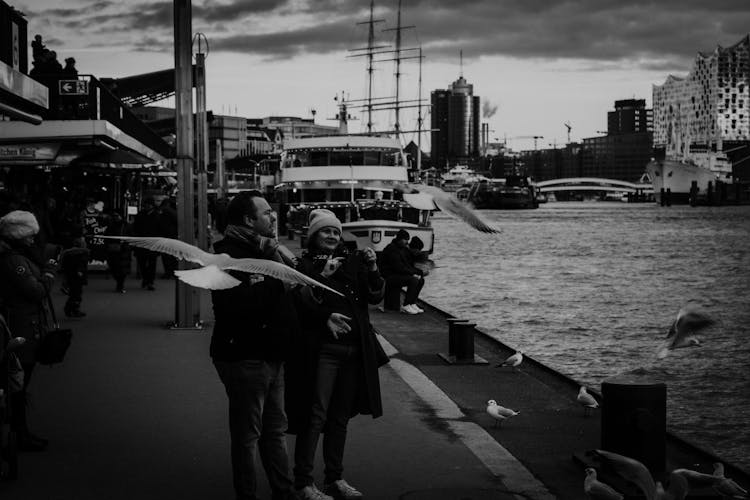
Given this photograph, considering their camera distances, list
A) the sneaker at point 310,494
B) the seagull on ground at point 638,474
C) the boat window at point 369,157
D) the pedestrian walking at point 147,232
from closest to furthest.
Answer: the seagull on ground at point 638,474
the sneaker at point 310,494
the pedestrian walking at point 147,232
the boat window at point 369,157

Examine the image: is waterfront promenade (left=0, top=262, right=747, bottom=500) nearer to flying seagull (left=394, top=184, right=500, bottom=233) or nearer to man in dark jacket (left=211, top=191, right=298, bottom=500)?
man in dark jacket (left=211, top=191, right=298, bottom=500)

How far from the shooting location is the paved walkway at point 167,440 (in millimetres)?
7160

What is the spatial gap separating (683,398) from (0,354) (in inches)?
432

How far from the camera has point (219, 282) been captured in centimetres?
548

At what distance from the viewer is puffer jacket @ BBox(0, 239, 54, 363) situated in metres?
7.43

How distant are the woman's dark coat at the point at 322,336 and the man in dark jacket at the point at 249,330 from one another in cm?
35

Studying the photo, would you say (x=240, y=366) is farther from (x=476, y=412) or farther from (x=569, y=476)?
(x=476, y=412)

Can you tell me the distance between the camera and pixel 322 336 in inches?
267

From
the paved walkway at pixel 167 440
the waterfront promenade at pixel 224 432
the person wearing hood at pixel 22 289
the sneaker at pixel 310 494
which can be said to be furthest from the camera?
the person wearing hood at pixel 22 289

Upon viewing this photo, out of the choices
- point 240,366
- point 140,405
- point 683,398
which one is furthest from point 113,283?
point 240,366

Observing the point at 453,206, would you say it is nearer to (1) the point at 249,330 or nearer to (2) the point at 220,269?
(1) the point at 249,330

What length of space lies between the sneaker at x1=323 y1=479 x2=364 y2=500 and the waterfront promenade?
18 centimetres

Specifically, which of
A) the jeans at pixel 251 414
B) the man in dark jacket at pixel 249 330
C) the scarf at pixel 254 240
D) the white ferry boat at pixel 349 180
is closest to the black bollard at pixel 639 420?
the jeans at pixel 251 414

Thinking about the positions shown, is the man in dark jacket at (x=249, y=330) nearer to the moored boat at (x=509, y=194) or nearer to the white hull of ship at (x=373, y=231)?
the white hull of ship at (x=373, y=231)
